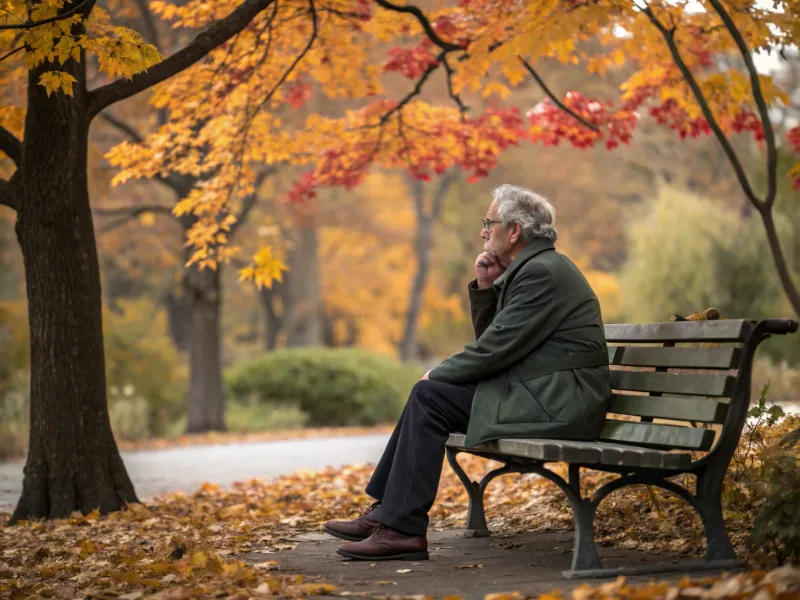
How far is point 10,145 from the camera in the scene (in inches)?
252

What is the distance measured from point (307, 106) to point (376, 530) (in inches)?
573

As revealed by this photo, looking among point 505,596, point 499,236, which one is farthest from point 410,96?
point 505,596

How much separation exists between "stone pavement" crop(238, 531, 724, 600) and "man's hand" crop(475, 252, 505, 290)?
1.35 metres

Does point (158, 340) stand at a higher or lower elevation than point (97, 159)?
lower

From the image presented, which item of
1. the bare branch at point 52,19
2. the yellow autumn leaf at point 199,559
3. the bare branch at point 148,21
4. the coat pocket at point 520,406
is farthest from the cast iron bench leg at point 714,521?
the bare branch at point 148,21

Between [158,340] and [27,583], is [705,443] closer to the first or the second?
[27,583]

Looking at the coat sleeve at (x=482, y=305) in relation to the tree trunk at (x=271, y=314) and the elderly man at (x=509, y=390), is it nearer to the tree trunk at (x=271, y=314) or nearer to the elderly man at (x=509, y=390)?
the elderly man at (x=509, y=390)

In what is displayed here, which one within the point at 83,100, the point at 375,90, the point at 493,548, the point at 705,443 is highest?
the point at 375,90

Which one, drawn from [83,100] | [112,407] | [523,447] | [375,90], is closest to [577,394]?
[523,447]

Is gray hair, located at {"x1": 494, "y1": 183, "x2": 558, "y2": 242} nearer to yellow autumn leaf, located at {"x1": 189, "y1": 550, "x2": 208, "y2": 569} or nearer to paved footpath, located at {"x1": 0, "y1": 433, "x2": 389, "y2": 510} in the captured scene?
yellow autumn leaf, located at {"x1": 189, "y1": 550, "x2": 208, "y2": 569}

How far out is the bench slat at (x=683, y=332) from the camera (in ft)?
13.2

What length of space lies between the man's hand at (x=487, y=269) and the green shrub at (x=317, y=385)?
43.0 ft

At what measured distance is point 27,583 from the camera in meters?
4.33

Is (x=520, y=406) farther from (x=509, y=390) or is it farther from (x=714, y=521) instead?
(x=714, y=521)
